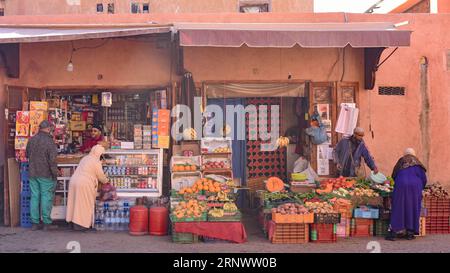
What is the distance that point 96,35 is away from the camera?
8391 mm

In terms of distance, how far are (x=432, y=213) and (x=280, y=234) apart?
273cm

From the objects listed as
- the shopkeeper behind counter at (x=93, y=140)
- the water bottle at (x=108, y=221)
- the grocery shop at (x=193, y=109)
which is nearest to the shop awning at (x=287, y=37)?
the grocery shop at (x=193, y=109)

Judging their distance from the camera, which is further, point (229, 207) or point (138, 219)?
point (138, 219)

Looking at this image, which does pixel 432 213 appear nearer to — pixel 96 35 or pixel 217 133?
pixel 217 133

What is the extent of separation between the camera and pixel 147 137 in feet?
32.6

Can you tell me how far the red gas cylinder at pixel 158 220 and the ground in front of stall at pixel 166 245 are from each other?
0.14 m

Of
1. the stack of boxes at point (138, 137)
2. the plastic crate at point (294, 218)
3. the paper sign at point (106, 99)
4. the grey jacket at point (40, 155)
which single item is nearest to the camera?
the plastic crate at point (294, 218)

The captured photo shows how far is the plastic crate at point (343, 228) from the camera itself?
877 cm

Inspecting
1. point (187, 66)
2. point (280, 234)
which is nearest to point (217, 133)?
point (187, 66)

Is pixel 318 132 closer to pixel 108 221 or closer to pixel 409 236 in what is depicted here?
pixel 409 236

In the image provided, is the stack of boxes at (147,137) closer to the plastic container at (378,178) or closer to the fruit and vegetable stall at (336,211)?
the fruit and vegetable stall at (336,211)

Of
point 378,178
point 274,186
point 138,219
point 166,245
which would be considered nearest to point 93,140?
point 138,219

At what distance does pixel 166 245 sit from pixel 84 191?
1.74 metres

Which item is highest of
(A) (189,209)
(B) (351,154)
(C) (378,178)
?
(B) (351,154)
